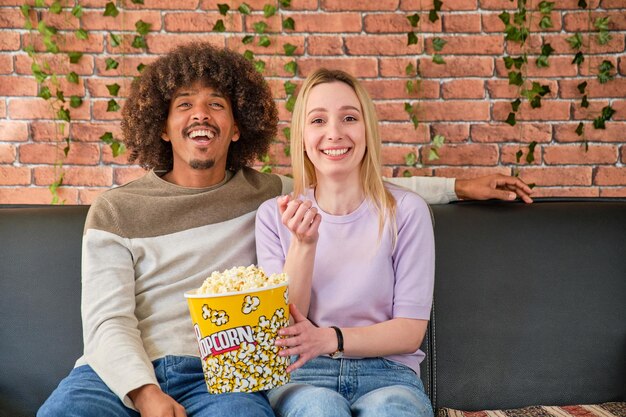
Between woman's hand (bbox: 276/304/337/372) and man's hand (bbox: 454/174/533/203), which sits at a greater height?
man's hand (bbox: 454/174/533/203)

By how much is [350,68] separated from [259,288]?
160 centimetres

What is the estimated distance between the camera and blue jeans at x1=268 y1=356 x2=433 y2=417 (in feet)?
4.75

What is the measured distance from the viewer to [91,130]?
8.96 feet

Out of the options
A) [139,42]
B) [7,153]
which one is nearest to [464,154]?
[139,42]

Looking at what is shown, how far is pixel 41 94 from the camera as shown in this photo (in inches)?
105

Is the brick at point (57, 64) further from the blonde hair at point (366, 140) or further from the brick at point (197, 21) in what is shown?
the blonde hair at point (366, 140)

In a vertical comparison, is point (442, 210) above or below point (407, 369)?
above

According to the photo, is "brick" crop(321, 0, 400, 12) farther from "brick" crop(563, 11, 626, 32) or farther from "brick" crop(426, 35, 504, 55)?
"brick" crop(563, 11, 626, 32)

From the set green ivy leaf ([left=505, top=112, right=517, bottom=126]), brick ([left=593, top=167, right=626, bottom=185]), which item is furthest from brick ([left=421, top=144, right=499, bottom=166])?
brick ([left=593, top=167, right=626, bottom=185])

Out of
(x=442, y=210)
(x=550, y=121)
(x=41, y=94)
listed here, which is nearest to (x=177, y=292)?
(x=442, y=210)

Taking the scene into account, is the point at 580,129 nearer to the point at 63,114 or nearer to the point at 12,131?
the point at 63,114

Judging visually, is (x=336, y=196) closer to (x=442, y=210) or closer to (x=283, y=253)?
(x=283, y=253)

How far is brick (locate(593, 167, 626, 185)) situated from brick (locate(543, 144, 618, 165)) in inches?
1.3

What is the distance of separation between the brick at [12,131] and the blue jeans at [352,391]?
166 centimetres
